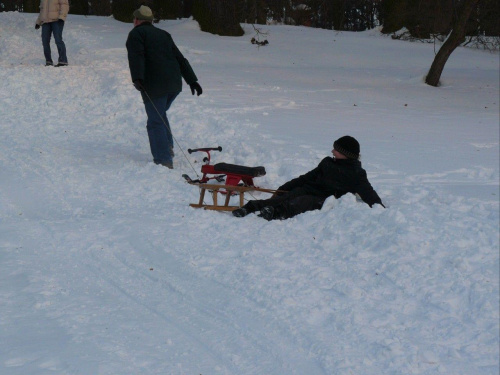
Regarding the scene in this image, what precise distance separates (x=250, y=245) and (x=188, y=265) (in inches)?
23.8

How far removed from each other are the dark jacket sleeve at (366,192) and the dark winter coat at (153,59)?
8.97ft

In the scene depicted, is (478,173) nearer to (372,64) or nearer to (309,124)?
(309,124)

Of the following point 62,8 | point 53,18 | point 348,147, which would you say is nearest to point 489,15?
point 62,8

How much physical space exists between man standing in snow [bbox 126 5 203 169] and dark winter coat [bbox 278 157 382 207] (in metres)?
2.03

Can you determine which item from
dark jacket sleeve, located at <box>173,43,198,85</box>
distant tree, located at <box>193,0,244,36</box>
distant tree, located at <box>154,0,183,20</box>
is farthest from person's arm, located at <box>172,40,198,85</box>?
distant tree, located at <box>154,0,183,20</box>

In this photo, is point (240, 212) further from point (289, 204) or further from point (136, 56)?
point (136, 56)

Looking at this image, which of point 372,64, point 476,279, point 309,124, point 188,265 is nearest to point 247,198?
point 188,265

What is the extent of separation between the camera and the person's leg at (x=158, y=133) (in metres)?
7.92

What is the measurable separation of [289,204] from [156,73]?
2672 mm

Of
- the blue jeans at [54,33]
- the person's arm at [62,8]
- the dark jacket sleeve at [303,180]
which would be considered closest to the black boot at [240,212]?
the dark jacket sleeve at [303,180]

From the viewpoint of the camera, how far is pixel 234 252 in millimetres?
5207

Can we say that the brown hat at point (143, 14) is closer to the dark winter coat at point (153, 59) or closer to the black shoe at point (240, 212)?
the dark winter coat at point (153, 59)

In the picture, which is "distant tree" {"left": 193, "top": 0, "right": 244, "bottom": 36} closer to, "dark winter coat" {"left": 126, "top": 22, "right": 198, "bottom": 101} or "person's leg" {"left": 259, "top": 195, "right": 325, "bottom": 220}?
"dark winter coat" {"left": 126, "top": 22, "right": 198, "bottom": 101}

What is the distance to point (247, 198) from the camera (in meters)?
7.00
